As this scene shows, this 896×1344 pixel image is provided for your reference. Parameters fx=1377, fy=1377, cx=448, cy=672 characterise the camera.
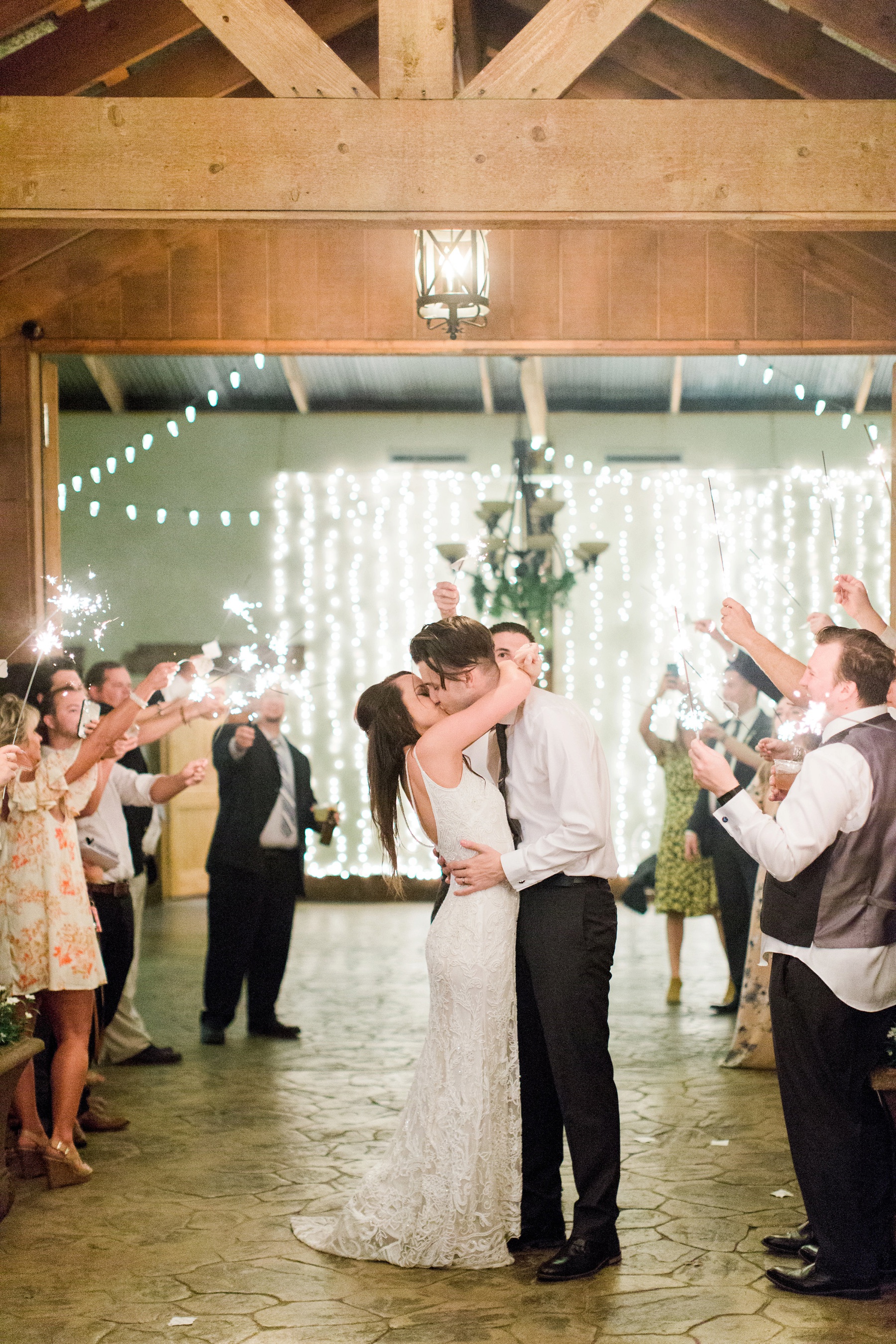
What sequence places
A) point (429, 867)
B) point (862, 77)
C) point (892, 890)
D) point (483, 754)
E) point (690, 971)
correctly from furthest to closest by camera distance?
point (429, 867) → point (690, 971) → point (862, 77) → point (483, 754) → point (892, 890)

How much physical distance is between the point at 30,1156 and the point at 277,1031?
6.76 feet

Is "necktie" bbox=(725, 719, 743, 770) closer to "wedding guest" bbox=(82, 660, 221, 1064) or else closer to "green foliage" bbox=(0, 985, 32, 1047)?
"wedding guest" bbox=(82, 660, 221, 1064)

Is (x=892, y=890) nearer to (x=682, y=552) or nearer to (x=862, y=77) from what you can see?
(x=862, y=77)

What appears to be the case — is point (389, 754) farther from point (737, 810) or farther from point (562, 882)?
point (737, 810)

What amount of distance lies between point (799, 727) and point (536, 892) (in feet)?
3.56

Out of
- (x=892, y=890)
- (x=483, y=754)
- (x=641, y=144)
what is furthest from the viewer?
(x=483, y=754)

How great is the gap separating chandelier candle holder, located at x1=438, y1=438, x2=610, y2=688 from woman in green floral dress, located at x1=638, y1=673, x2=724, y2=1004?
176 cm

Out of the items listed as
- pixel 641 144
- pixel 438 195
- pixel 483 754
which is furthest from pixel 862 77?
pixel 483 754

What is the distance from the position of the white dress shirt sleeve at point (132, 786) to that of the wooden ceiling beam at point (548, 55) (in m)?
3.00

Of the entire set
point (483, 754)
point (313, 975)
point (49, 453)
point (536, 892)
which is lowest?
point (313, 975)

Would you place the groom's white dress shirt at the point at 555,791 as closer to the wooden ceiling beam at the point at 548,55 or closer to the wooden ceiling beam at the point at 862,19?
the wooden ceiling beam at the point at 548,55

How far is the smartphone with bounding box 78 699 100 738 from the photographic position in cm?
440

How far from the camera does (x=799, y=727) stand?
159 inches

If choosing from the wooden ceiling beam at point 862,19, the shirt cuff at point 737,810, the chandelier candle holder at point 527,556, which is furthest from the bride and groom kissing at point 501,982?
the chandelier candle holder at point 527,556
